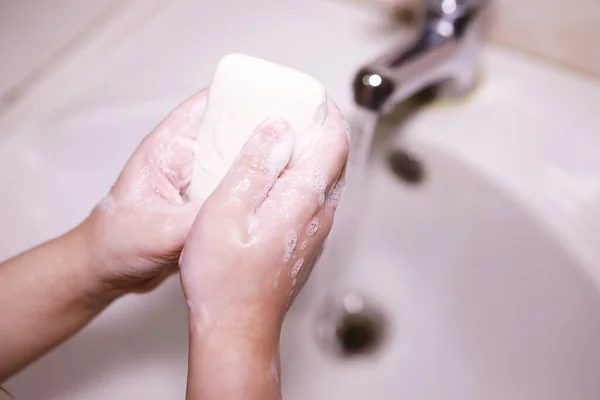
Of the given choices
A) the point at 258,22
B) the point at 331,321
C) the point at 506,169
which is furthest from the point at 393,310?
the point at 258,22

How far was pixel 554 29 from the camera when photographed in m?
0.48

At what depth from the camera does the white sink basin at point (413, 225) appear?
43cm

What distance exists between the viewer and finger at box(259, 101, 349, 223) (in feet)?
0.92

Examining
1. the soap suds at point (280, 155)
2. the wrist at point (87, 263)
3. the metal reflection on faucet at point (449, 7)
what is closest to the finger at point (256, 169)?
the soap suds at point (280, 155)

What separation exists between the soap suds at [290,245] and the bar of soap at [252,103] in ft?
0.13

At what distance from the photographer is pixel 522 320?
1.51ft

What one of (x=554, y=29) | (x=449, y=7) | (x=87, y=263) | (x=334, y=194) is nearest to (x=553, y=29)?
(x=554, y=29)

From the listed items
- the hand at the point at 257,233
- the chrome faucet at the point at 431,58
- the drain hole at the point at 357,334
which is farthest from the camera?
the drain hole at the point at 357,334

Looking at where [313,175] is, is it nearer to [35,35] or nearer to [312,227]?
[312,227]

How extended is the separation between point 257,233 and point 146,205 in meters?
0.08

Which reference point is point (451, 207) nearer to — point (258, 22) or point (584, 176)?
point (584, 176)

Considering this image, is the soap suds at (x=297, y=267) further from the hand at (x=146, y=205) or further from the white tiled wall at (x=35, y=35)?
the white tiled wall at (x=35, y=35)

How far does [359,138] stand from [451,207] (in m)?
0.10

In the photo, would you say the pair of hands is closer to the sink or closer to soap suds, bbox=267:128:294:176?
soap suds, bbox=267:128:294:176
